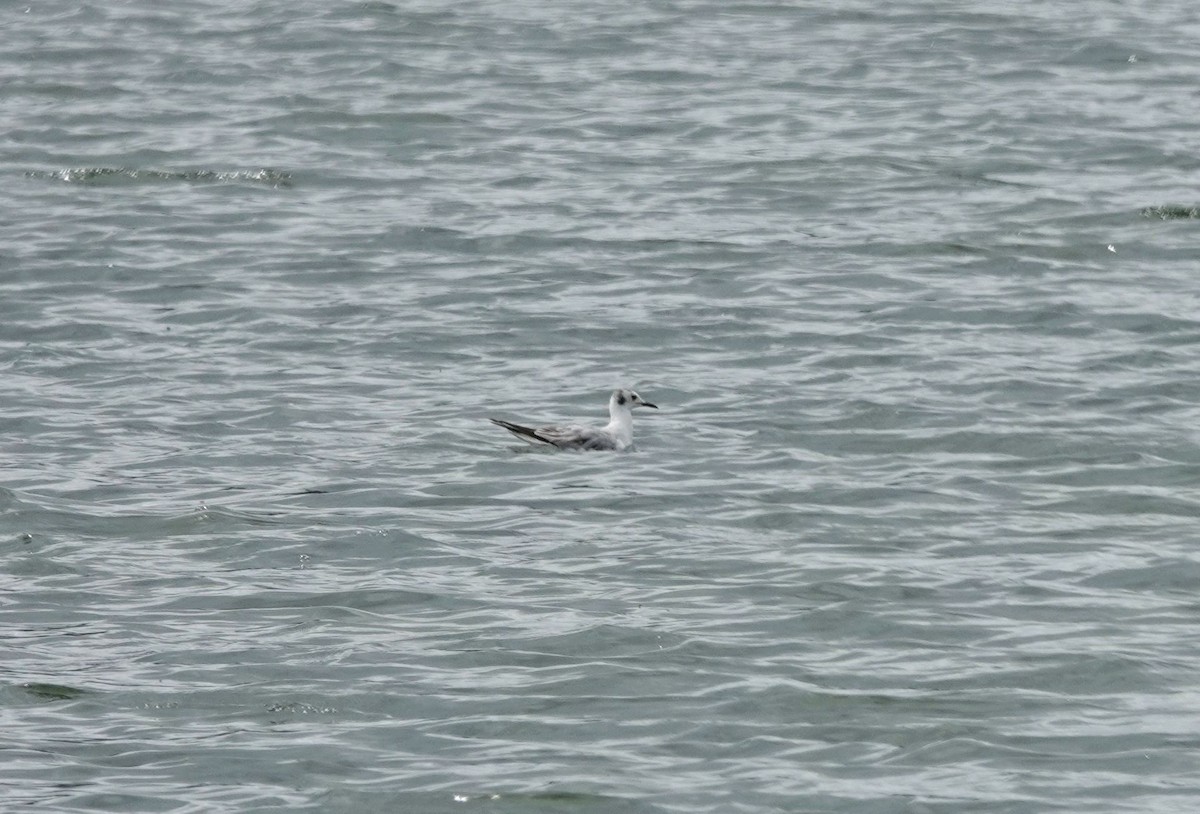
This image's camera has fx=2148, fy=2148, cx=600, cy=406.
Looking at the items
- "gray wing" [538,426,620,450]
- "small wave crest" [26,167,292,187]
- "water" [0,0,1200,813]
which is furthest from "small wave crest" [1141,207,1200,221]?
"small wave crest" [26,167,292,187]

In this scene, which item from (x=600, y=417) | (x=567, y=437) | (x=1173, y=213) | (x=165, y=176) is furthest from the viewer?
(x=165, y=176)

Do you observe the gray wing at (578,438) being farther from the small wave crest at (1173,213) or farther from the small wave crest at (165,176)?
the small wave crest at (165,176)

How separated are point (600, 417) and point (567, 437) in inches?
39.7

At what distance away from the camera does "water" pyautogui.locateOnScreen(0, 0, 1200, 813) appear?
920cm

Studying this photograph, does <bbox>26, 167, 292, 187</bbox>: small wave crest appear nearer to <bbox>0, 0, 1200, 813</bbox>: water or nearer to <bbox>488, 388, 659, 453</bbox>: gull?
<bbox>0, 0, 1200, 813</bbox>: water

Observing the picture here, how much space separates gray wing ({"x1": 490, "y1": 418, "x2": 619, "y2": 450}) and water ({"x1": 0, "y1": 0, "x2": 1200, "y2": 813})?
7.3 inches

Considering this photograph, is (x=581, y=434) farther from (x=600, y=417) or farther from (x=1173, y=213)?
(x=1173, y=213)

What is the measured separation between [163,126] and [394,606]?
14056 mm

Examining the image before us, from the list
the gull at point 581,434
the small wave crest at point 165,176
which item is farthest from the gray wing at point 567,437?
the small wave crest at point 165,176

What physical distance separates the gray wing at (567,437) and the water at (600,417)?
0.18 m

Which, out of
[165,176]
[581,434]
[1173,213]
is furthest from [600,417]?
[165,176]

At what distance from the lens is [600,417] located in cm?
1496

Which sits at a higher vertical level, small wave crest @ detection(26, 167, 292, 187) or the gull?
small wave crest @ detection(26, 167, 292, 187)

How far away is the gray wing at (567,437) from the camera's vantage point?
13938 mm
